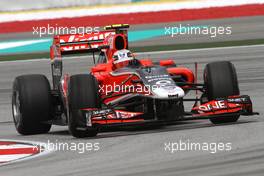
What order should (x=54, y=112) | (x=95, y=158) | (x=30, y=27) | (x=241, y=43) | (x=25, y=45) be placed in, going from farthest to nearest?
(x=30, y=27), (x=25, y=45), (x=241, y=43), (x=54, y=112), (x=95, y=158)

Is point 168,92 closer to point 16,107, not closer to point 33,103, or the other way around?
point 33,103

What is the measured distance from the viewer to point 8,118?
15.2 meters

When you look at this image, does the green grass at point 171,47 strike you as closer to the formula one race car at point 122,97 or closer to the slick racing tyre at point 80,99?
the formula one race car at point 122,97

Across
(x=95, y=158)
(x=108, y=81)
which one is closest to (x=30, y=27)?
(x=108, y=81)

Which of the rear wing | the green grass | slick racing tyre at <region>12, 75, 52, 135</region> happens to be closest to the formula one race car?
slick racing tyre at <region>12, 75, 52, 135</region>

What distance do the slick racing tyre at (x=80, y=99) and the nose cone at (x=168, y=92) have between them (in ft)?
2.65

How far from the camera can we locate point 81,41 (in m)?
14.0

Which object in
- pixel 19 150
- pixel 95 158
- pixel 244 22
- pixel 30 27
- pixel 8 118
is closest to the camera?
pixel 95 158

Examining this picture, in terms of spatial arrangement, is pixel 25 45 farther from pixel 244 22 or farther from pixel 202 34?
pixel 244 22

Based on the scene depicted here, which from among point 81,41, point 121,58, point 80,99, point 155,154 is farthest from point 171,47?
point 155,154

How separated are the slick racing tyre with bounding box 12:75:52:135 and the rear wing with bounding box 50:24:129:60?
1.29 meters

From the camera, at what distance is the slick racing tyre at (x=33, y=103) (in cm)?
1235

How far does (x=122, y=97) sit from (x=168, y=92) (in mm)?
1102

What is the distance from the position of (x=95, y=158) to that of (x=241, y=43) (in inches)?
800
